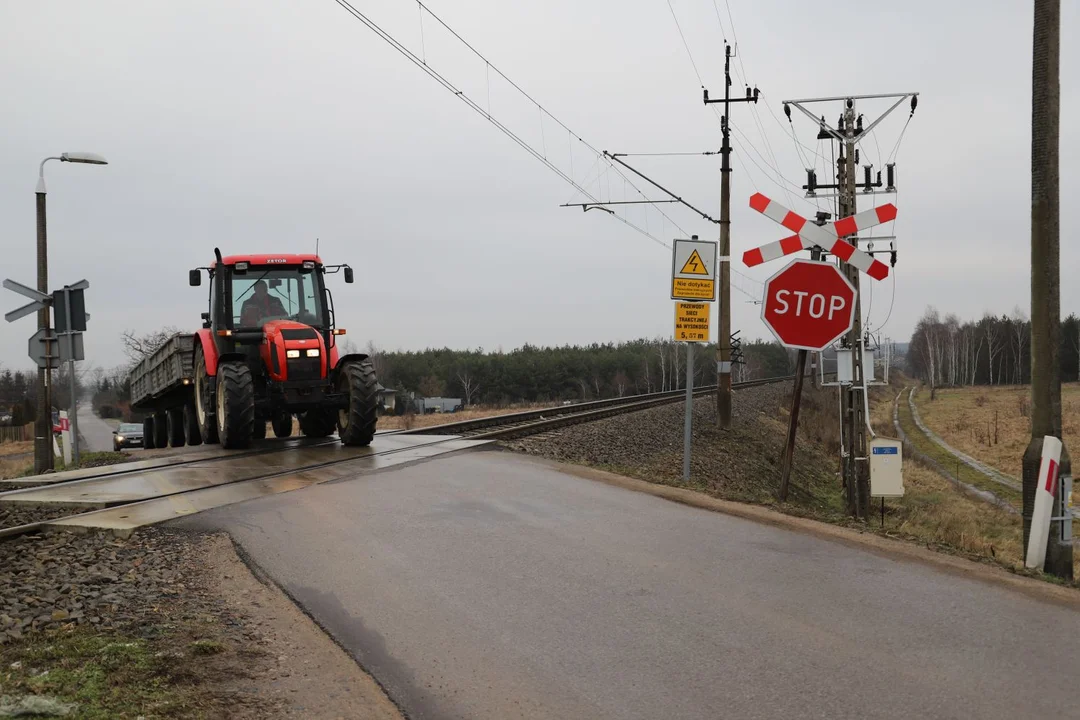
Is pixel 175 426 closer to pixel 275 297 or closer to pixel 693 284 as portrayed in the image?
pixel 275 297

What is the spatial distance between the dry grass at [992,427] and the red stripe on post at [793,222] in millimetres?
23759

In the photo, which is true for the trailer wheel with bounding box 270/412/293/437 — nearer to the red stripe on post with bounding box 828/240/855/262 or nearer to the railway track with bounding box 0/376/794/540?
the railway track with bounding box 0/376/794/540

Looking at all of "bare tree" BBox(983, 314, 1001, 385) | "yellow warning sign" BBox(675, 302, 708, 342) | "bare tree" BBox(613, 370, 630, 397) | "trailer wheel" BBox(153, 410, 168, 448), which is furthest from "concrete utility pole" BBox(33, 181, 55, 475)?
"bare tree" BBox(983, 314, 1001, 385)

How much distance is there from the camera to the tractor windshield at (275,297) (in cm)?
1552

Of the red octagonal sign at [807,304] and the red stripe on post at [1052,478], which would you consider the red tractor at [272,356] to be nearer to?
the red octagonal sign at [807,304]

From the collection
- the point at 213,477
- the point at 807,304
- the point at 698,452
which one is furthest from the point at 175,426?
the point at 807,304

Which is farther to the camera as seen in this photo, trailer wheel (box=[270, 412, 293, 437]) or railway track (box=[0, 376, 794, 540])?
trailer wheel (box=[270, 412, 293, 437])

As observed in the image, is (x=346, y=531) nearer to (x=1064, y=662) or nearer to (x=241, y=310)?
(x=1064, y=662)

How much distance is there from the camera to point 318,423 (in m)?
17.5

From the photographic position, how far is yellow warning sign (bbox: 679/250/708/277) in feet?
44.0

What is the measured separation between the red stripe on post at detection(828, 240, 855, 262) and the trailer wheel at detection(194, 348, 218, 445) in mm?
9987

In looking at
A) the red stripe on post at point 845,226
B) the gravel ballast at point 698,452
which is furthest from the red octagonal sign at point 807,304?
the gravel ballast at point 698,452

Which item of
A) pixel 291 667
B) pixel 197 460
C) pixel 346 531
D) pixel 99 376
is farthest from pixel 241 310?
pixel 99 376

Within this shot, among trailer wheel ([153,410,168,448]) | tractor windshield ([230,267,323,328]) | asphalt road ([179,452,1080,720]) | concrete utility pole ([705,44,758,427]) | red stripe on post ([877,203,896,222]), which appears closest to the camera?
asphalt road ([179,452,1080,720])
